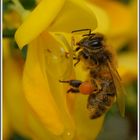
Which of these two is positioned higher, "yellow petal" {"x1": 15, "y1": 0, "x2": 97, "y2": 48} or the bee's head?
"yellow petal" {"x1": 15, "y1": 0, "x2": 97, "y2": 48}

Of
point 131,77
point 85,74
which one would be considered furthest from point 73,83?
point 131,77

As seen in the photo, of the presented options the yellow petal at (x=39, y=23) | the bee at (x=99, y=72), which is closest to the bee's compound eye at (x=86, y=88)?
the bee at (x=99, y=72)

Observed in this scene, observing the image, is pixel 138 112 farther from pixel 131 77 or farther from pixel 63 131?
pixel 63 131

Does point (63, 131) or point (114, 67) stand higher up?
point (114, 67)

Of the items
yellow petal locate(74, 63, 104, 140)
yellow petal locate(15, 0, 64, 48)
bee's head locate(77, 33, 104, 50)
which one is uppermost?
yellow petal locate(15, 0, 64, 48)

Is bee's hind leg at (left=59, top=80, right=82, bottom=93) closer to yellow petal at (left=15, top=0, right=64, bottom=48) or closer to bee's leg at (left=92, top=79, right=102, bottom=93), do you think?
bee's leg at (left=92, top=79, right=102, bottom=93)

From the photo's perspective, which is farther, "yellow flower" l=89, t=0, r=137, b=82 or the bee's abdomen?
"yellow flower" l=89, t=0, r=137, b=82

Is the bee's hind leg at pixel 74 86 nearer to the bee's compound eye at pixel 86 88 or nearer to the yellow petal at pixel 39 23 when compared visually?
the bee's compound eye at pixel 86 88

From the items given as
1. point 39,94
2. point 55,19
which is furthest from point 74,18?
point 39,94

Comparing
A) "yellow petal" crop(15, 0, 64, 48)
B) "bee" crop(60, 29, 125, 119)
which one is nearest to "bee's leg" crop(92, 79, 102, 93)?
"bee" crop(60, 29, 125, 119)
